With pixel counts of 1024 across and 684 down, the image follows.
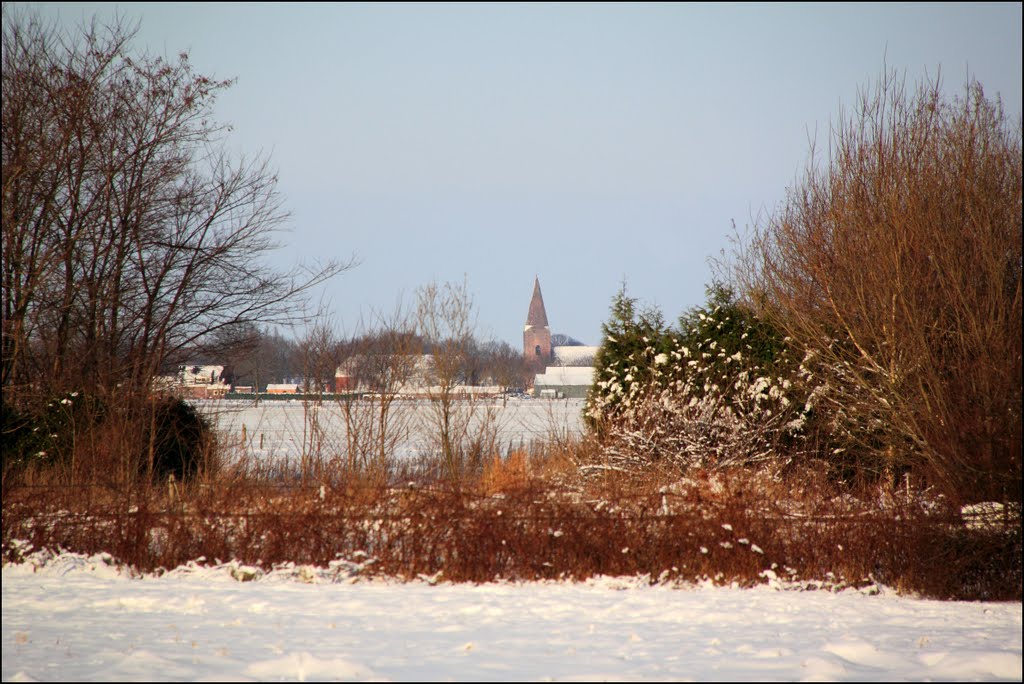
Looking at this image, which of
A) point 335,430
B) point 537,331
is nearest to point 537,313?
point 537,331

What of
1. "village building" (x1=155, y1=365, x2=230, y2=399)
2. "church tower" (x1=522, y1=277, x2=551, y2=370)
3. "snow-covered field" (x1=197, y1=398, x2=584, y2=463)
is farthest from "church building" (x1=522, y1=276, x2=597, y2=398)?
"village building" (x1=155, y1=365, x2=230, y2=399)

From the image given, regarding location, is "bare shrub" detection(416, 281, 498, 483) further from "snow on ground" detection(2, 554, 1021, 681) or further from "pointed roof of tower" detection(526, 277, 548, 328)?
"pointed roof of tower" detection(526, 277, 548, 328)

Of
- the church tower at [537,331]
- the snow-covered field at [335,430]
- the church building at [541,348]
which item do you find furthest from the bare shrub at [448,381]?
the church tower at [537,331]

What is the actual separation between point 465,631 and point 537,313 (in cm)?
13176

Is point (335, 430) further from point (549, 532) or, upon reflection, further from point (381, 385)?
point (549, 532)

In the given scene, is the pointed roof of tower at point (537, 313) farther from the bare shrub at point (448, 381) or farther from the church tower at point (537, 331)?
the bare shrub at point (448, 381)

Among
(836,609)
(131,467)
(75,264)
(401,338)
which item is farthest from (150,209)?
(836,609)

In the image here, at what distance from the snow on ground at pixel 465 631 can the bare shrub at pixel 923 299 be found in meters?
1.72

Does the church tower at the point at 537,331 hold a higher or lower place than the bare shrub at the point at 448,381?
higher

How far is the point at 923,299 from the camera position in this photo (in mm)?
9367

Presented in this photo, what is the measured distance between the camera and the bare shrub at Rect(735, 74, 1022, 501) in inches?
301

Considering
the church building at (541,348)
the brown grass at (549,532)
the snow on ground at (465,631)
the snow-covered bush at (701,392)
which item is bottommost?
the snow on ground at (465,631)

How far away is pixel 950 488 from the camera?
743cm

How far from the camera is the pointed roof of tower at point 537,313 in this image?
137375 mm
